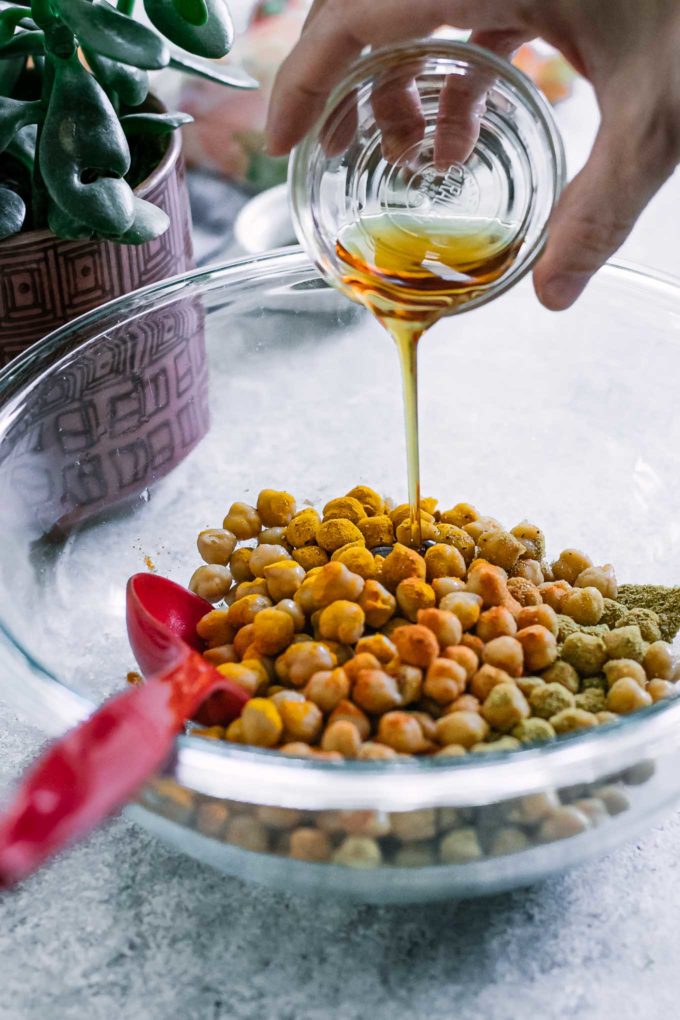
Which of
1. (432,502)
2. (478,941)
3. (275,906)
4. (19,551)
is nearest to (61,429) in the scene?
(19,551)

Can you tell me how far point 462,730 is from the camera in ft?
2.97

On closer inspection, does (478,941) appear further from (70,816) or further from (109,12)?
(109,12)

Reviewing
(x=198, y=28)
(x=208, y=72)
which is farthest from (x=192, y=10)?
(x=208, y=72)

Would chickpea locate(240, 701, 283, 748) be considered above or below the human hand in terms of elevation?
below

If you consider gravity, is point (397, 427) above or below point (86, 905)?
above

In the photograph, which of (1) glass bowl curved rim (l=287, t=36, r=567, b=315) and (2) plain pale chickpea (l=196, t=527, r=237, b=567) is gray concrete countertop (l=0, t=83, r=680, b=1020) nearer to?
(2) plain pale chickpea (l=196, t=527, r=237, b=567)

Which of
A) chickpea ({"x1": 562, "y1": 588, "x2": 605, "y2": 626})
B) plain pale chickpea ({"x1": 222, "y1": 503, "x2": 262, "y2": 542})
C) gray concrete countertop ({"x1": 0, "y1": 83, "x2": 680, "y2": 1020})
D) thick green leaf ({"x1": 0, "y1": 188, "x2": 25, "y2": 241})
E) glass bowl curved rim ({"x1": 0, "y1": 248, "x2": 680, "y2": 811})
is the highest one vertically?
thick green leaf ({"x1": 0, "y1": 188, "x2": 25, "y2": 241})

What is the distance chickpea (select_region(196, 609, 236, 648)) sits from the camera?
1099mm

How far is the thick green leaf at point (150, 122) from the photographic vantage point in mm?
1241

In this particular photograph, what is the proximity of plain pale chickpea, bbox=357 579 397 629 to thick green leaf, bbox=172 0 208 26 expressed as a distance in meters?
0.58

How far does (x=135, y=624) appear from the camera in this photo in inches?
42.5

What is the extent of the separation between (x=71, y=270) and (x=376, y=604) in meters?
0.52

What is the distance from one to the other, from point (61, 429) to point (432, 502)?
41cm

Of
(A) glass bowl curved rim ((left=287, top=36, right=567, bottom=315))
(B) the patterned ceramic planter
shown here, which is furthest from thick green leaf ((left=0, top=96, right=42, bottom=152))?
(A) glass bowl curved rim ((left=287, top=36, right=567, bottom=315))
